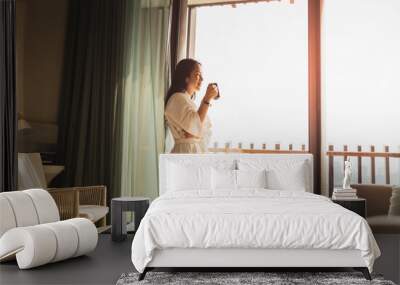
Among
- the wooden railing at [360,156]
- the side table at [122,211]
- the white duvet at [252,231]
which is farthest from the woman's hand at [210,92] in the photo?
the white duvet at [252,231]

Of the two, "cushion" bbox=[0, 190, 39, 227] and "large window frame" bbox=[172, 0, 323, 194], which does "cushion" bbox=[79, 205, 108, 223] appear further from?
"large window frame" bbox=[172, 0, 323, 194]

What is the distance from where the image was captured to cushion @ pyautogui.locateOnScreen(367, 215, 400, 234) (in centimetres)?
527

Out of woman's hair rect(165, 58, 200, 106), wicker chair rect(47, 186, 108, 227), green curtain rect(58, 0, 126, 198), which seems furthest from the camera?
woman's hair rect(165, 58, 200, 106)

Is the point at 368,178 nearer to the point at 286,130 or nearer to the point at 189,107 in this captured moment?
the point at 286,130

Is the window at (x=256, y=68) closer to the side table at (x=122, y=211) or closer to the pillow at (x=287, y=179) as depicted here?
the pillow at (x=287, y=179)

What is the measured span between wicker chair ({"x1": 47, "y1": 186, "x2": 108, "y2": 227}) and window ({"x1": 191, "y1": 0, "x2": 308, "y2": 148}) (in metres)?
1.70

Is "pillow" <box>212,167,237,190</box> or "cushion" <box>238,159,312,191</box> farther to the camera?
"cushion" <box>238,159,312,191</box>

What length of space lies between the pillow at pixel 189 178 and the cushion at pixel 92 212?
0.73 m

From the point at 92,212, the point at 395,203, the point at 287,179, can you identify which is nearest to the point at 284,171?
the point at 287,179

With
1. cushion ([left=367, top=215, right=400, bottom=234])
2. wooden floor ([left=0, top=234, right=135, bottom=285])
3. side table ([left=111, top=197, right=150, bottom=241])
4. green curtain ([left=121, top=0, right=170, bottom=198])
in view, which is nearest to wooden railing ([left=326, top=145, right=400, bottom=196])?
cushion ([left=367, top=215, right=400, bottom=234])

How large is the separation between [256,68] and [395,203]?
2.33 metres

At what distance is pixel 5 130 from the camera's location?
513 centimetres

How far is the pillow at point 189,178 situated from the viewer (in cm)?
529

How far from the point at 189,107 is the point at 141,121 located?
24.3 inches
